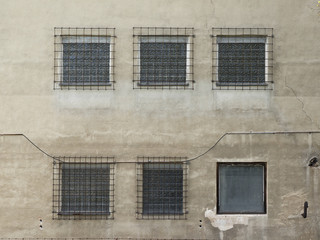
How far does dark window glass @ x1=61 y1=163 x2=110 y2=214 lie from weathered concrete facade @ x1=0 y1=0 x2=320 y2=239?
10.0 inches

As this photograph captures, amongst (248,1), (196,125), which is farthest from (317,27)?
(196,125)

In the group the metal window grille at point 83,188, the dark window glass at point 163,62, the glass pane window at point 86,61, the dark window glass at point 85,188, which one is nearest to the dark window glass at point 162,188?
the metal window grille at point 83,188

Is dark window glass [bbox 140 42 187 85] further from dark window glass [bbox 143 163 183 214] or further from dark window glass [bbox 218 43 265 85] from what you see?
dark window glass [bbox 143 163 183 214]

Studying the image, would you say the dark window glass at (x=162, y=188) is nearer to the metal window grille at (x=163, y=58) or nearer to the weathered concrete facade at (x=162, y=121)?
the weathered concrete facade at (x=162, y=121)

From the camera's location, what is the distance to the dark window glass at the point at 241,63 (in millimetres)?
9375

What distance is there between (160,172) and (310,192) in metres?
3.03

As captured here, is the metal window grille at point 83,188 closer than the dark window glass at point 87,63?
Yes

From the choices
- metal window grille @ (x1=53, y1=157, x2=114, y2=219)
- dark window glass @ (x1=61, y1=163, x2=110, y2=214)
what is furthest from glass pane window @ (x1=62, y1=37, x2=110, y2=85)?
dark window glass @ (x1=61, y1=163, x2=110, y2=214)

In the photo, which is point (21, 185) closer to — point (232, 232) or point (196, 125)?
point (196, 125)

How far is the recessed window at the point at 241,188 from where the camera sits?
9.32 meters

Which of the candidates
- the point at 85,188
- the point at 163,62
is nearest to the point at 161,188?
the point at 85,188

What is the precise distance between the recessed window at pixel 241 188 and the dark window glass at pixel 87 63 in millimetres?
3106

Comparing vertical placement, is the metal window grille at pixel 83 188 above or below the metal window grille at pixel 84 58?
below

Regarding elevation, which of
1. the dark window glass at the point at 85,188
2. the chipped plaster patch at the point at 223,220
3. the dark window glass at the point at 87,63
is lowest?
the chipped plaster patch at the point at 223,220
